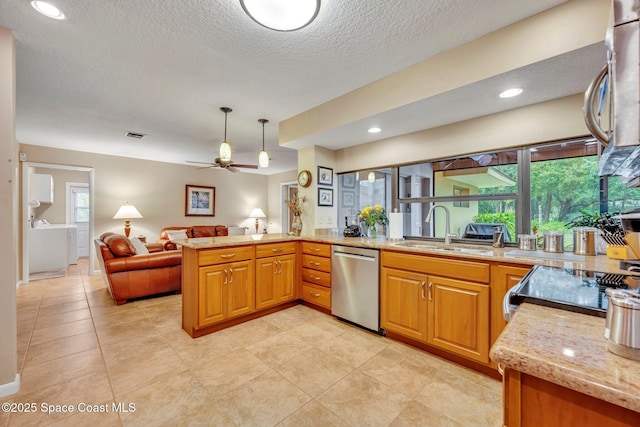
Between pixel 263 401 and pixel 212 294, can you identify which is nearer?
pixel 263 401

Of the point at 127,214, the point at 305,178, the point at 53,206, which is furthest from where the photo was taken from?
the point at 53,206

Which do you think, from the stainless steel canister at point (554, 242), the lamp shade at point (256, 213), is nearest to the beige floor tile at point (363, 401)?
the stainless steel canister at point (554, 242)

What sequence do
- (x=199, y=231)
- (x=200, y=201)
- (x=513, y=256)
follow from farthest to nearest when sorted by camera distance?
(x=200, y=201) → (x=199, y=231) → (x=513, y=256)

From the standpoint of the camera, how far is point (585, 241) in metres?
1.95

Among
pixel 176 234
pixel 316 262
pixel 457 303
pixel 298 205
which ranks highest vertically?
pixel 298 205

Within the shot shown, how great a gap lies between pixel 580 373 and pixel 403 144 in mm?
2872

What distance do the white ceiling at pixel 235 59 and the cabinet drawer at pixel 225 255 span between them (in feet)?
5.17

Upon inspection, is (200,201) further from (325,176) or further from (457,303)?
(457,303)

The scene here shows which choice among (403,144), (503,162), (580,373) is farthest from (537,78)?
(580,373)

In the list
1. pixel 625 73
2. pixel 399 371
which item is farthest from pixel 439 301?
pixel 625 73

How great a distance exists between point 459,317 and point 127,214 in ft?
19.0

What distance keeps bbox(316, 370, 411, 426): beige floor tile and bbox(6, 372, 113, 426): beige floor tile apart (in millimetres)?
1451

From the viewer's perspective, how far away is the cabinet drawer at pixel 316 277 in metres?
3.02

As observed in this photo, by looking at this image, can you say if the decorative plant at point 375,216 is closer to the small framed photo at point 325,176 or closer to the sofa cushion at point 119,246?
the small framed photo at point 325,176
